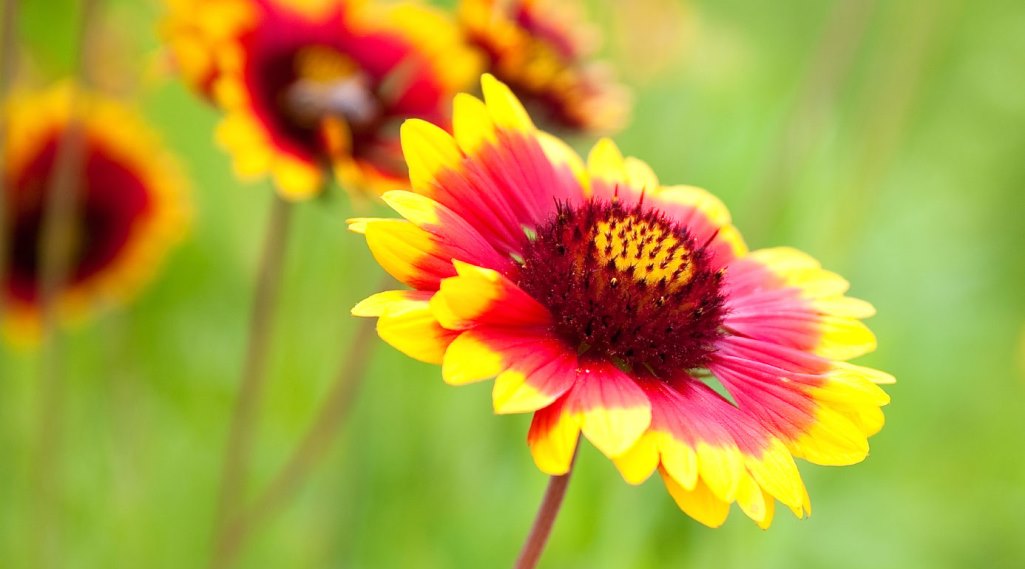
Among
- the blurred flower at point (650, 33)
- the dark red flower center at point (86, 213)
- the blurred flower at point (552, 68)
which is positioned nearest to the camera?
the blurred flower at point (552, 68)

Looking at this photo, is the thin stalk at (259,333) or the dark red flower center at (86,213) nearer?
the thin stalk at (259,333)

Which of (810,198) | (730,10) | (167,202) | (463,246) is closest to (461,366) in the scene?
(463,246)

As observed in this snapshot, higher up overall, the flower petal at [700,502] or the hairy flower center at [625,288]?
the hairy flower center at [625,288]

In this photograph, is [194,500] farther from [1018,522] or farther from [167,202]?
[1018,522]

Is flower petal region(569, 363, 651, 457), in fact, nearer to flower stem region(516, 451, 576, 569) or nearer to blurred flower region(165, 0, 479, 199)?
flower stem region(516, 451, 576, 569)

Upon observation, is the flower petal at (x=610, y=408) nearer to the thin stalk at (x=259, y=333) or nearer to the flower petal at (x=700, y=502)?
the flower petal at (x=700, y=502)

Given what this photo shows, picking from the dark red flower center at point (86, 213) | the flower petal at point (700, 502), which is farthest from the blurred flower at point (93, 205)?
the flower petal at point (700, 502)
